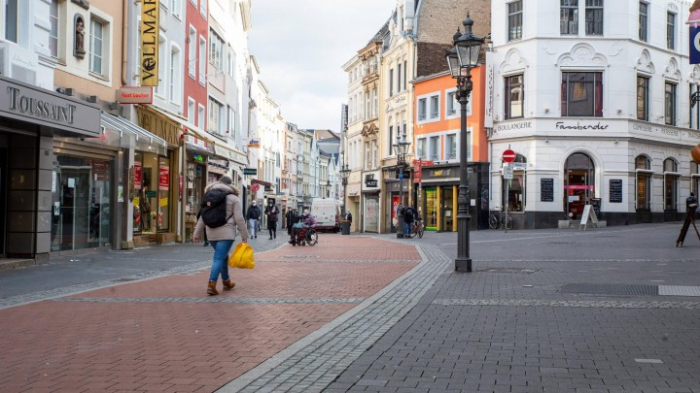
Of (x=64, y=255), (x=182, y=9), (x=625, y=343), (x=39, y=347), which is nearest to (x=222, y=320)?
(x=39, y=347)

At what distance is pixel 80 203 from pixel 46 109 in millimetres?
4962

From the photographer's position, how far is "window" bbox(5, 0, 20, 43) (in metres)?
15.1

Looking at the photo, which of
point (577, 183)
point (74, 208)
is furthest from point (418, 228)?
point (74, 208)

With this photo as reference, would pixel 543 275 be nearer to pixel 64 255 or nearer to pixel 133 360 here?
pixel 133 360

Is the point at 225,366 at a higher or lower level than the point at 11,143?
lower

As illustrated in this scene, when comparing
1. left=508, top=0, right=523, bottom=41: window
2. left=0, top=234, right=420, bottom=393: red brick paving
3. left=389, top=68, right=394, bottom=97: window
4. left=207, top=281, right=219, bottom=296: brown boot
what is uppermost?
left=508, top=0, right=523, bottom=41: window

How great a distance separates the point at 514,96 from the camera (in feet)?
136

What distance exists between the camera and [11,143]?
627 inches

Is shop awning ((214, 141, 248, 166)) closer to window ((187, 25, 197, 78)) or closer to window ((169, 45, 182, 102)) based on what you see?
window ((169, 45, 182, 102))

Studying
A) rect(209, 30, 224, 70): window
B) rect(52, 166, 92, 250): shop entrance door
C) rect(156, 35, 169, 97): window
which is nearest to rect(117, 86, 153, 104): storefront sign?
rect(52, 166, 92, 250): shop entrance door

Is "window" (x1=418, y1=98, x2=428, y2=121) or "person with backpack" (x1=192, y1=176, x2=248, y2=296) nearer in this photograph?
"person with backpack" (x1=192, y1=176, x2=248, y2=296)

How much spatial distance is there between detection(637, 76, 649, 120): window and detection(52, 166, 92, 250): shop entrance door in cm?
3052

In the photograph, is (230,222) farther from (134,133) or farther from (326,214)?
(326,214)

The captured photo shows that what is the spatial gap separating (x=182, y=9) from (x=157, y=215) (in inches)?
326
